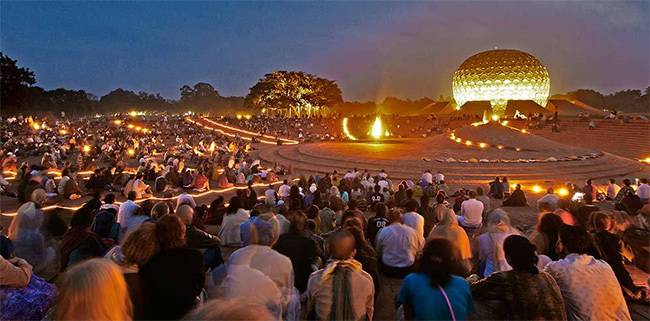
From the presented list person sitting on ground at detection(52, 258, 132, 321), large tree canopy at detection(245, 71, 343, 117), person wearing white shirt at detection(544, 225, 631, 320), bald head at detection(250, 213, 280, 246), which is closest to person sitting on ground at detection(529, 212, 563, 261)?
person wearing white shirt at detection(544, 225, 631, 320)

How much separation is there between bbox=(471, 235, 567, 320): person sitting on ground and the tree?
51.8 meters

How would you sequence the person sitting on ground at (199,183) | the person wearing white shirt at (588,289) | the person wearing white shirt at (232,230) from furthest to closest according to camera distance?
the person sitting on ground at (199,183) < the person wearing white shirt at (232,230) < the person wearing white shirt at (588,289)

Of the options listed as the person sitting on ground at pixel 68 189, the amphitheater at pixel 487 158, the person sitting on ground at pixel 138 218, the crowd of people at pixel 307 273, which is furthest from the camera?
→ the amphitheater at pixel 487 158

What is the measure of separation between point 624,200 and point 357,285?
11316 millimetres

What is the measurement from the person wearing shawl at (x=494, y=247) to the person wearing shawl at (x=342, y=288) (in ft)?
6.56

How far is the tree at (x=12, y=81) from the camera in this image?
4456 centimetres

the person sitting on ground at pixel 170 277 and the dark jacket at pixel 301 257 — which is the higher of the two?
the person sitting on ground at pixel 170 277

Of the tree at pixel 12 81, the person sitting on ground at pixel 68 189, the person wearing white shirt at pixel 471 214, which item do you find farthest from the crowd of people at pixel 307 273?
the tree at pixel 12 81

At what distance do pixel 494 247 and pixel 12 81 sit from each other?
53.6 m

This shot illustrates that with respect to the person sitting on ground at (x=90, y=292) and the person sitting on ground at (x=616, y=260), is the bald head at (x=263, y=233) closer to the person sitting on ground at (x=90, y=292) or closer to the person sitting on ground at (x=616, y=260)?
the person sitting on ground at (x=90, y=292)

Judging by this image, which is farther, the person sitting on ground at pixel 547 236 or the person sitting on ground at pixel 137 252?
the person sitting on ground at pixel 547 236

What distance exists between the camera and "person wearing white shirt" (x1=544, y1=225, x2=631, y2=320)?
12.5 feet

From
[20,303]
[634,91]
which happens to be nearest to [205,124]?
[20,303]

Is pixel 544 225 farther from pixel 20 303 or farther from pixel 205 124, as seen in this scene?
pixel 205 124
